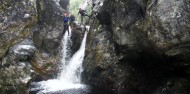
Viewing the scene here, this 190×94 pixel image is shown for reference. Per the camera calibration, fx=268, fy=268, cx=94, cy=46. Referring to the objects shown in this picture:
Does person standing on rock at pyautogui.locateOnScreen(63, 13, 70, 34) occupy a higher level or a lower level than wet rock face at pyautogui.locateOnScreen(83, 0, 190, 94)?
higher

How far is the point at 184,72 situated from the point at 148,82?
11.5 feet

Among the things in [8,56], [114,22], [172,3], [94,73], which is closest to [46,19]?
[94,73]

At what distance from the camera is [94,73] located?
80.3 feet

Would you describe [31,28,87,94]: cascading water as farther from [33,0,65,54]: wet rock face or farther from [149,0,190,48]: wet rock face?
[149,0,190,48]: wet rock face

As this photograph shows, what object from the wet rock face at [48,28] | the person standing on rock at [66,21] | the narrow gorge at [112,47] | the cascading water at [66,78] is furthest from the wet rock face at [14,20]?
the person standing on rock at [66,21]

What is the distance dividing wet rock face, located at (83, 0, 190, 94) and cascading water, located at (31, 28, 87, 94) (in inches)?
62.0

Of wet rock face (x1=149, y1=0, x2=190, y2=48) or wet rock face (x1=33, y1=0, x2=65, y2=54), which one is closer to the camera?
wet rock face (x1=149, y1=0, x2=190, y2=48)

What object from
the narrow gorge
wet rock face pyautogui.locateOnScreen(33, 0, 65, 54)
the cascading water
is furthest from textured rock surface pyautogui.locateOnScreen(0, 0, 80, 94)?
wet rock face pyautogui.locateOnScreen(33, 0, 65, 54)

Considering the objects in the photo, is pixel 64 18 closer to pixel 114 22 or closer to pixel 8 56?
pixel 114 22

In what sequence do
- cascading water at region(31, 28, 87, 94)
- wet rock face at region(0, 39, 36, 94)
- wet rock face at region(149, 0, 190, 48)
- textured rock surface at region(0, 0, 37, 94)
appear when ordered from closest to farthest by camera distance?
wet rock face at region(149, 0, 190, 48)
textured rock surface at region(0, 0, 37, 94)
wet rock face at region(0, 39, 36, 94)
cascading water at region(31, 28, 87, 94)

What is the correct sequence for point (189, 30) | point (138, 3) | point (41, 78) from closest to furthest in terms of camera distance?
1. point (189, 30)
2. point (138, 3)
3. point (41, 78)

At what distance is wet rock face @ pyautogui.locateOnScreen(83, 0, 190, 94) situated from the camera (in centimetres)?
1426

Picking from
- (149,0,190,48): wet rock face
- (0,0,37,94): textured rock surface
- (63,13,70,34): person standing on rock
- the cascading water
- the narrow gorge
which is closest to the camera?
(149,0,190,48): wet rock face

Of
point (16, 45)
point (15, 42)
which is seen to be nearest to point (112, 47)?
Result: point (16, 45)
